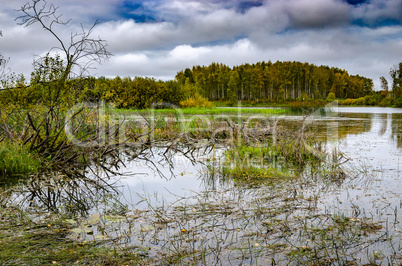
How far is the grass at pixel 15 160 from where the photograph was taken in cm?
640

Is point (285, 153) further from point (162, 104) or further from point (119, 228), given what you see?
point (162, 104)

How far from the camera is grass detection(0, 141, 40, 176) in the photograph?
6402mm

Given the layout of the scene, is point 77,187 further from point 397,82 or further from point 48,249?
point 397,82

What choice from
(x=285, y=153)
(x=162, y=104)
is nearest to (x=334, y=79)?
(x=162, y=104)

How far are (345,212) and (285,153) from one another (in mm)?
3654

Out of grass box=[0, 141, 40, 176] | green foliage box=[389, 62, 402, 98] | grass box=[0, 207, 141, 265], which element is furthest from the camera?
green foliage box=[389, 62, 402, 98]

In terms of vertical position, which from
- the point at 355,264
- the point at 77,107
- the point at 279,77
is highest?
the point at 279,77

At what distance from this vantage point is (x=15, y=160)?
21.2ft

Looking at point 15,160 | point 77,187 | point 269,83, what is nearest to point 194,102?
point 15,160

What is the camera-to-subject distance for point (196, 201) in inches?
189

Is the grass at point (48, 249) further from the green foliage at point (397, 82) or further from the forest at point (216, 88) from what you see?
the green foliage at point (397, 82)

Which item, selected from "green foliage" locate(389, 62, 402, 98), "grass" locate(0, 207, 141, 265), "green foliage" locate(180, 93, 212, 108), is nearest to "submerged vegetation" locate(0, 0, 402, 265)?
"grass" locate(0, 207, 141, 265)

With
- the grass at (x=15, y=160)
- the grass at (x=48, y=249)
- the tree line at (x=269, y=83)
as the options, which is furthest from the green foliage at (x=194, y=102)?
the tree line at (x=269, y=83)

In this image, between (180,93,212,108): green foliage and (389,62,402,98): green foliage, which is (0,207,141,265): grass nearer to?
(180,93,212,108): green foliage
